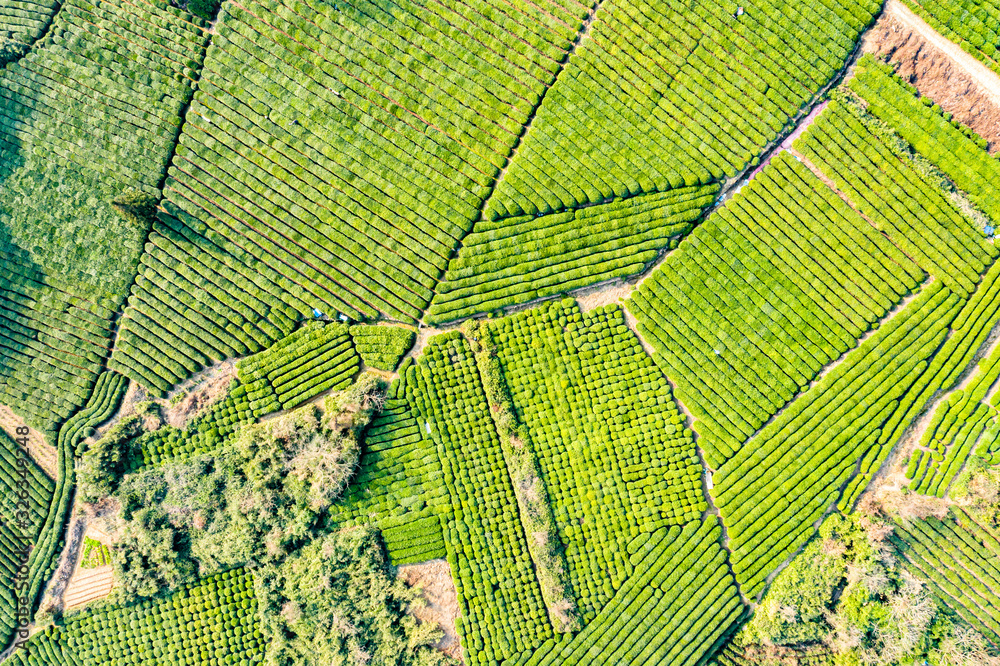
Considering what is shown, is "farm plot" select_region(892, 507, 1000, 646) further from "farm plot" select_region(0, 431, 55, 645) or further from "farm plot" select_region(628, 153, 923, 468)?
"farm plot" select_region(0, 431, 55, 645)

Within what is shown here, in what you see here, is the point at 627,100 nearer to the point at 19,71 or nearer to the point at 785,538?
the point at 785,538

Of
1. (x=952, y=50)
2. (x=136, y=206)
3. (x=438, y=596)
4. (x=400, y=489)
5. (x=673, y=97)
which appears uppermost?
(x=952, y=50)

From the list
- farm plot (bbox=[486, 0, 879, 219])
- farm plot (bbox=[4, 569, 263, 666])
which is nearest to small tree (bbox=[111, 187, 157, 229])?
farm plot (bbox=[486, 0, 879, 219])

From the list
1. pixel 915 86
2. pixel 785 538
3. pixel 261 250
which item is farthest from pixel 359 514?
pixel 915 86

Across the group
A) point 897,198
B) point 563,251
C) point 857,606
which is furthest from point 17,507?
point 897,198

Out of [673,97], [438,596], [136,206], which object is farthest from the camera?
[673,97]

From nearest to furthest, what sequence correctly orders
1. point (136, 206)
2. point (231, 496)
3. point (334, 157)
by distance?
point (136, 206)
point (231, 496)
point (334, 157)

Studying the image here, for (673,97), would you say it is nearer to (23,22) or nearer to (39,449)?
(23,22)
